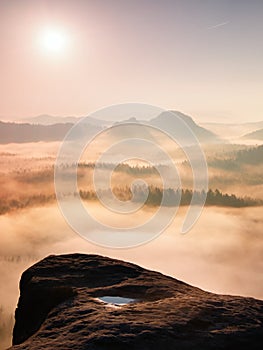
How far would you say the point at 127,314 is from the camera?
1174 centimetres

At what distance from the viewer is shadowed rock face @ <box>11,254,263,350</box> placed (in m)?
10.5

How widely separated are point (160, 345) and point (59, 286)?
6748 mm

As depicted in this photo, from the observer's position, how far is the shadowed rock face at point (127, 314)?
10.5m

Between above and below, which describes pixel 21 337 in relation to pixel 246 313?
below

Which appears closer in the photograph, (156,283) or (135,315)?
(135,315)

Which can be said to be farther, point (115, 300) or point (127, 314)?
point (115, 300)

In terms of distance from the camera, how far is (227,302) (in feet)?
42.4

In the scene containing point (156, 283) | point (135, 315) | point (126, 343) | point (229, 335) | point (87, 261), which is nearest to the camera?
point (126, 343)

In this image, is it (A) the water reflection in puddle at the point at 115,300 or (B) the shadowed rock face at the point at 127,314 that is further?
(A) the water reflection in puddle at the point at 115,300

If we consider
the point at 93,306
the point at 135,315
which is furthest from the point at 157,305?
the point at 93,306

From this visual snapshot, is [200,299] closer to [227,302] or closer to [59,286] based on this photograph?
[227,302]

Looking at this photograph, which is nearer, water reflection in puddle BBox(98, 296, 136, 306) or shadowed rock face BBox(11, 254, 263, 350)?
shadowed rock face BBox(11, 254, 263, 350)

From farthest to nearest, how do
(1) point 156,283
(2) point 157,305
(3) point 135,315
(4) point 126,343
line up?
(1) point 156,283 < (2) point 157,305 < (3) point 135,315 < (4) point 126,343

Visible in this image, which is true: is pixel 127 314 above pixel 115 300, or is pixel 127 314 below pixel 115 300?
above
